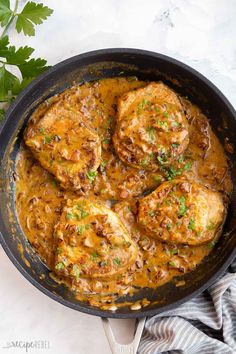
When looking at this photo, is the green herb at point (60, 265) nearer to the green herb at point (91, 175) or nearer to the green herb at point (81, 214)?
the green herb at point (81, 214)

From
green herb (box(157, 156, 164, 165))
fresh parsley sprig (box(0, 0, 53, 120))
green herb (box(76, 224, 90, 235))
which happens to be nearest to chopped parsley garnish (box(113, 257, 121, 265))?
green herb (box(76, 224, 90, 235))

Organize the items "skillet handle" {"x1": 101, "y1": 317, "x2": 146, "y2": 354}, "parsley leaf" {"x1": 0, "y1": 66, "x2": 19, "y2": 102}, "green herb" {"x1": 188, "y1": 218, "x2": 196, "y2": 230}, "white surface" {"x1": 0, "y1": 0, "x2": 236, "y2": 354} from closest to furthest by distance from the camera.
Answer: "skillet handle" {"x1": 101, "y1": 317, "x2": 146, "y2": 354} < "green herb" {"x1": 188, "y1": 218, "x2": 196, "y2": 230} < "parsley leaf" {"x1": 0, "y1": 66, "x2": 19, "y2": 102} < "white surface" {"x1": 0, "y1": 0, "x2": 236, "y2": 354}

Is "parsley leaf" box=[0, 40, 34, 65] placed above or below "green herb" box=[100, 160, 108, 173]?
above

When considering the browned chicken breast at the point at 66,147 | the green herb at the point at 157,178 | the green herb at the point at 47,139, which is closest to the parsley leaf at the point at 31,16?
the browned chicken breast at the point at 66,147

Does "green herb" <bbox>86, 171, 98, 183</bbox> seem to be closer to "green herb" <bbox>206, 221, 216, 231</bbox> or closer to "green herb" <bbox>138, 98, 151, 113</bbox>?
"green herb" <bbox>138, 98, 151, 113</bbox>

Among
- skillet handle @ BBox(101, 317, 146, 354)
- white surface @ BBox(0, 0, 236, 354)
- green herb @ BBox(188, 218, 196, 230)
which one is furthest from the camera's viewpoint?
white surface @ BBox(0, 0, 236, 354)

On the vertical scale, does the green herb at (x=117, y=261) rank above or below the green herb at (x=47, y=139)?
below

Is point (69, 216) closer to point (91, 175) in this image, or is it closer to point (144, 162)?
point (91, 175)
